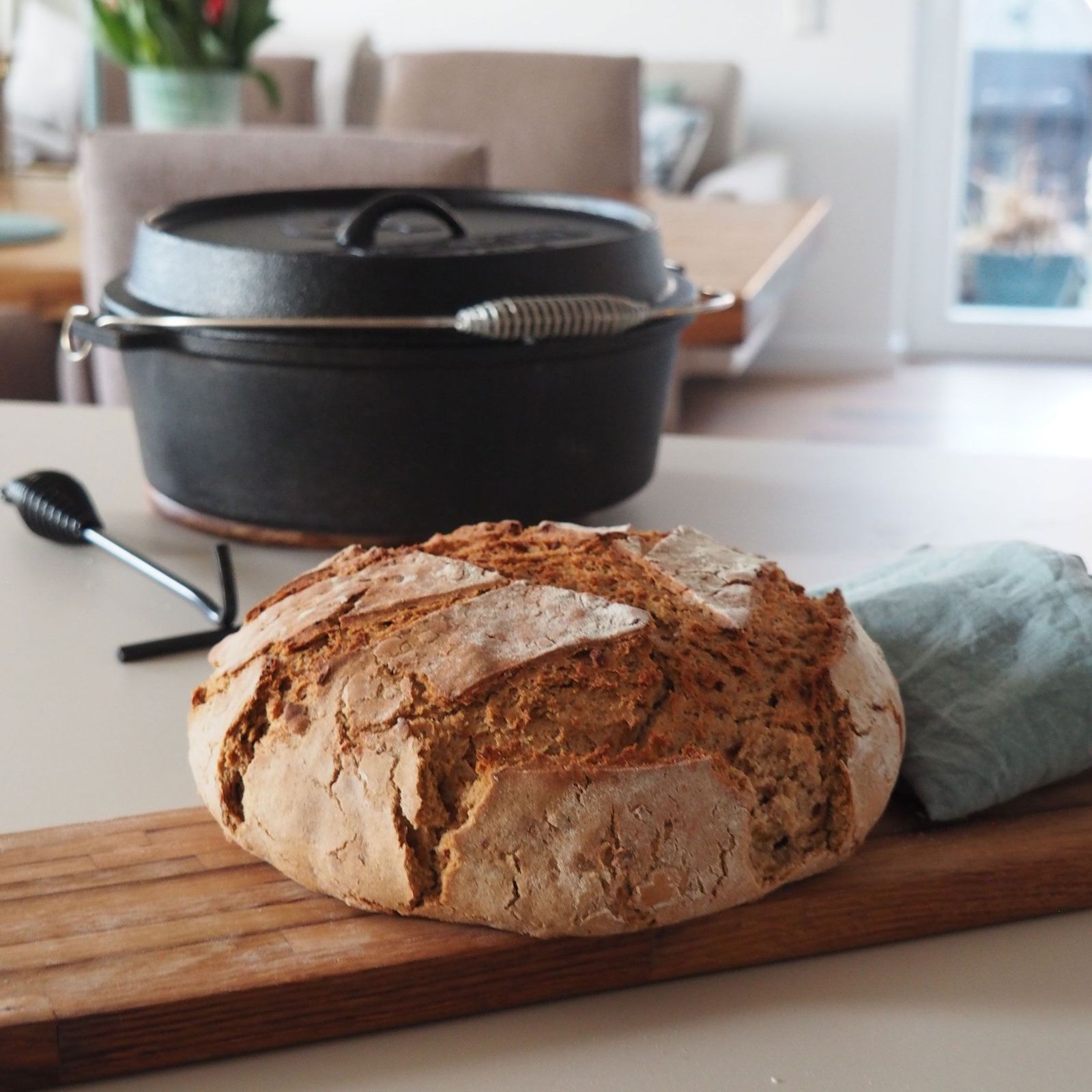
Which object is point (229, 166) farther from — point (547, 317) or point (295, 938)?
point (295, 938)

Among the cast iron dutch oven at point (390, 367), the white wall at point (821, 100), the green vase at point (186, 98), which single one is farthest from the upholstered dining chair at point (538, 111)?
the cast iron dutch oven at point (390, 367)

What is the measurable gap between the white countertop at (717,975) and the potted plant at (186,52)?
4.91 feet

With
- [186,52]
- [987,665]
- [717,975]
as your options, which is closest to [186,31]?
[186,52]

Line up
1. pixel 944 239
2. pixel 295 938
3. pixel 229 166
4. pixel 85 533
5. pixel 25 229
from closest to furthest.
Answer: pixel 295 938 < pixel 85 533 < pixel 229 166 < pixel 25 229 < pixel 944 239

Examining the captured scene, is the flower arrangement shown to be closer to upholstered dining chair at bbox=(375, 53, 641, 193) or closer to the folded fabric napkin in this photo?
A: upholstered dining chair at bbox=(375, 53, 641, 193)

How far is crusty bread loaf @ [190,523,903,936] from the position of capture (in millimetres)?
579

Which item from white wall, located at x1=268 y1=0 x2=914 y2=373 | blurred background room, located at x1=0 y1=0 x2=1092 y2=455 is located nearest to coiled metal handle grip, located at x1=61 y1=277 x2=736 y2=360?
blurred background room, located at x1=0 y1=0 x2=1092 y2=455

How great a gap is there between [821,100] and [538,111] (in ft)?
5.42

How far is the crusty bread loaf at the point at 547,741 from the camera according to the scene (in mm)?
579

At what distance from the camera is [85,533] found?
1.08 meters

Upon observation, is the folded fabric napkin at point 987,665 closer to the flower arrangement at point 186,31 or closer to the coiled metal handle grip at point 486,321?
the coiled metal handle grip at point 486,321

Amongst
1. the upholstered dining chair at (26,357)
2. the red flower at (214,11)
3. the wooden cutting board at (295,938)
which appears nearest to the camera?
the wooden cutting board at (295,938)

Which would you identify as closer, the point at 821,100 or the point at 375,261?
the point at 375,261

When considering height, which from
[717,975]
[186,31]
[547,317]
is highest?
[186,31]
